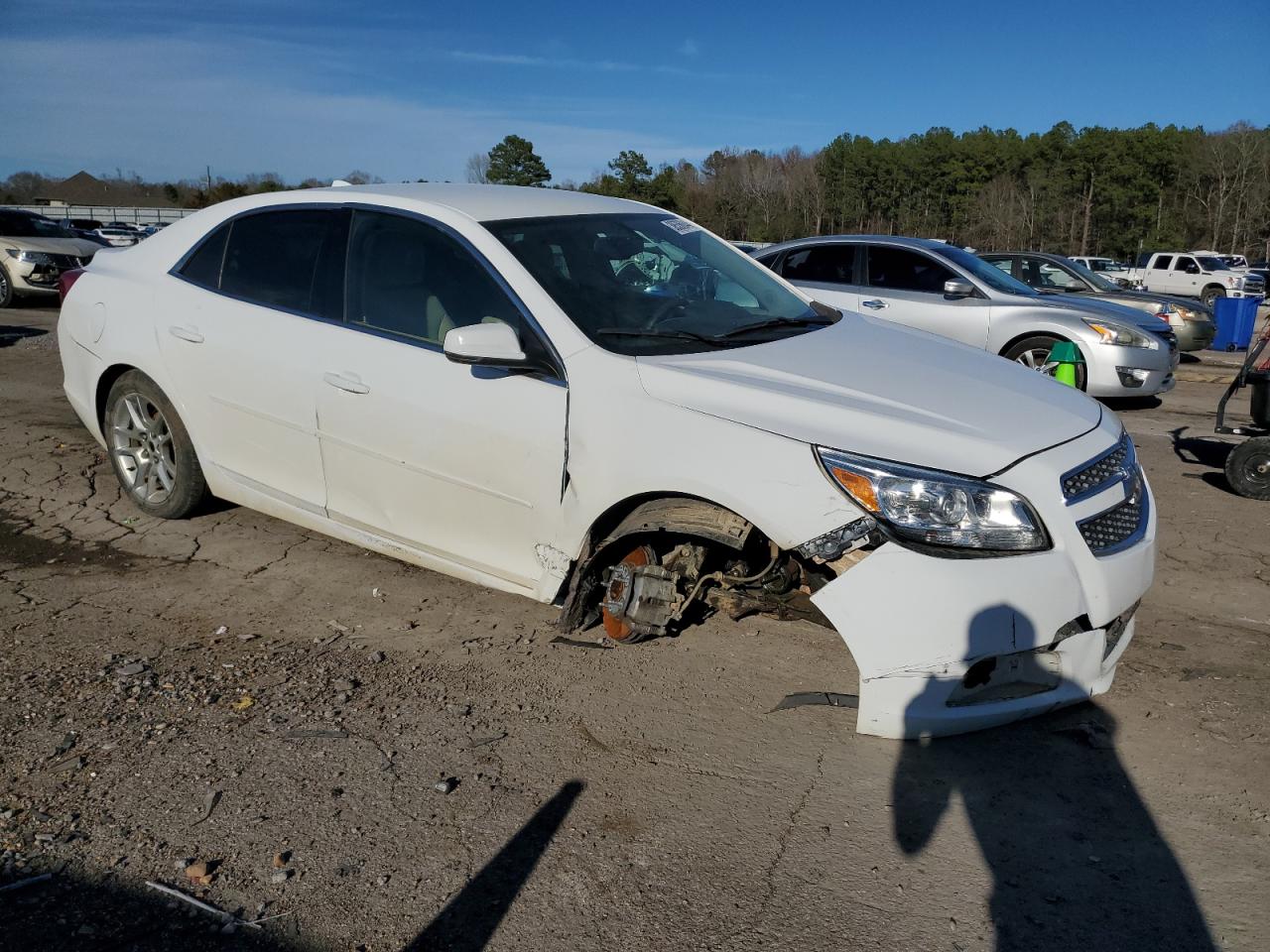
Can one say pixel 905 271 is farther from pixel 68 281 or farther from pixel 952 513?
pixel 952 513

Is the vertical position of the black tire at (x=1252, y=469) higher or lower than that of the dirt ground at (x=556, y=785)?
higher

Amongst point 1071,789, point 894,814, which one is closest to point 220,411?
point 894,814

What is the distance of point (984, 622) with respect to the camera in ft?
9.82

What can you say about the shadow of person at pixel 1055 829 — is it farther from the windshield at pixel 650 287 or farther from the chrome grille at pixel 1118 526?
the windshield at pixel 650 287

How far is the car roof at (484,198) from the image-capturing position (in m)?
4.22

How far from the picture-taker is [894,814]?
2955mm

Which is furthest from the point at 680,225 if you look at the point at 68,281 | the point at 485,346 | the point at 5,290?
the point at 5,290

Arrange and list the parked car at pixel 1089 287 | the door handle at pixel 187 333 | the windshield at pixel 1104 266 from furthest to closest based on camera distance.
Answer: the windshield at pixel 1104 266 → the parked car at pixel 1089 287 → the door handle at pixel 187 333

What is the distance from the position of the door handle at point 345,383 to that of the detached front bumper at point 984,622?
2.02m

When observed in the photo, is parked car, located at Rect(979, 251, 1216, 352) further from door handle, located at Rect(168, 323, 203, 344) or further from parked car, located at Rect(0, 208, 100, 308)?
parked car, located at Rect(0, 208, 100, 308)

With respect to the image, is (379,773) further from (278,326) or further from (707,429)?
(278,326)

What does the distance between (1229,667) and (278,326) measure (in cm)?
407

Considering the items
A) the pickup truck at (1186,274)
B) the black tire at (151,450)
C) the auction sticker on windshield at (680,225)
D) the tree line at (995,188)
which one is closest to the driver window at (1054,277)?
the auction sticker on windshield at (680,225)

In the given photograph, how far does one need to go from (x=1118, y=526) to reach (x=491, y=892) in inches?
88.8
